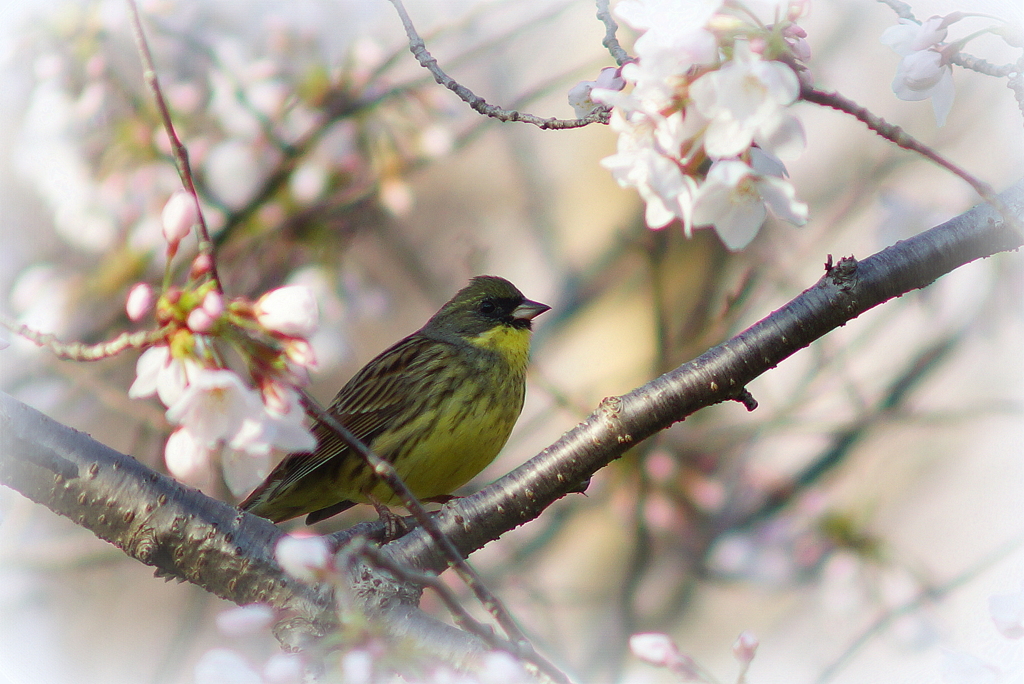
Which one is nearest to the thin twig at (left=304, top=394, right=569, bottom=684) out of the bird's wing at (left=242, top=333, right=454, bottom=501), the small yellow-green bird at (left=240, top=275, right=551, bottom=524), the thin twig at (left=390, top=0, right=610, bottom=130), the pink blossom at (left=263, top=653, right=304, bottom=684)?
the pink blossom at (left=263, top=653, right=304, bottom=684)

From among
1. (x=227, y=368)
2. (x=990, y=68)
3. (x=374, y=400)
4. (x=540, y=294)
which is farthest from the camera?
(x=540, y=294)

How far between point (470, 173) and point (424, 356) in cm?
263

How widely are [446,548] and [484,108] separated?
1.03 meters

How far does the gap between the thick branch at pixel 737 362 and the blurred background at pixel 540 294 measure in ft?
6.39

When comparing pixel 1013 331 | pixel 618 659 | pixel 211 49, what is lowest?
pixel 618 659

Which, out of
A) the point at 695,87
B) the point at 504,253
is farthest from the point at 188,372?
the point at 504,253

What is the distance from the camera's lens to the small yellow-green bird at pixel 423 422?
10.1ft

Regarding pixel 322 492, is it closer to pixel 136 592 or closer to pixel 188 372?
pixel 188 372

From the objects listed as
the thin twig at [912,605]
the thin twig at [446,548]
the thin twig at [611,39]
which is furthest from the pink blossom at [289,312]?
the thin twig at [912,605]

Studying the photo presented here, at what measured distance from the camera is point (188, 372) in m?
1.16

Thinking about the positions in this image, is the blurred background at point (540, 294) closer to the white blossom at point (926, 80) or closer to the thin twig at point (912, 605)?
the thin twig at point (912, 605)

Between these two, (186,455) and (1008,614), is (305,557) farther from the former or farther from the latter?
(1008,614)

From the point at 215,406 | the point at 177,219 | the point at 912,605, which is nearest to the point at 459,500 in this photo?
the point at 215,406

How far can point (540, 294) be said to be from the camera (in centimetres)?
543
